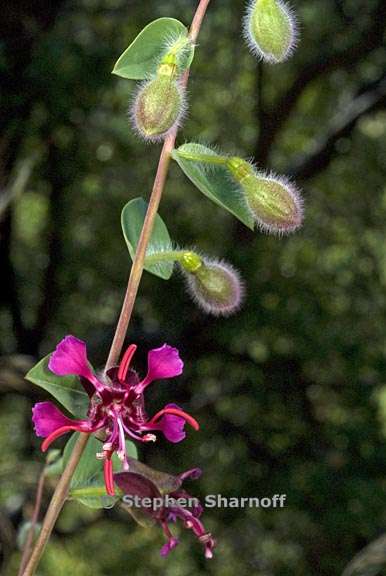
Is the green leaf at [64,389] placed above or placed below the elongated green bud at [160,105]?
below

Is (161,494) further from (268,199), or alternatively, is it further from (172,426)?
(268,199)

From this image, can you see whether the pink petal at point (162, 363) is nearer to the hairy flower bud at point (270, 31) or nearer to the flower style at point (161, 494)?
the flower style at point (161, 494)

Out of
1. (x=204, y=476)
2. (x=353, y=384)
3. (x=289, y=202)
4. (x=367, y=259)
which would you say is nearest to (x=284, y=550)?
(x=204, y=476)

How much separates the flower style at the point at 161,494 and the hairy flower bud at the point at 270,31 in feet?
0.78

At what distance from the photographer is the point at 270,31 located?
56 cm

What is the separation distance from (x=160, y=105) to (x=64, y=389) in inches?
6.7

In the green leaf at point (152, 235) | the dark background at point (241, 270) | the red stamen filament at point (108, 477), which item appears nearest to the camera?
the red stamen filament at point (108, 477)

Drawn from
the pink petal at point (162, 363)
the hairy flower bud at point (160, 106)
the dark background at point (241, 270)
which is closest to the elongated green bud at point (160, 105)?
the hairy flower bud at point (160, 106)

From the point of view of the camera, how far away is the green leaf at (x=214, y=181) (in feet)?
1.81

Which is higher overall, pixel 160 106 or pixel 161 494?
pixel 160 106

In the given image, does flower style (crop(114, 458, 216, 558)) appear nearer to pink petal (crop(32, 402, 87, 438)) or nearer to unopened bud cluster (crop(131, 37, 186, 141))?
pink petal (crop(32, 402, 87, 438))

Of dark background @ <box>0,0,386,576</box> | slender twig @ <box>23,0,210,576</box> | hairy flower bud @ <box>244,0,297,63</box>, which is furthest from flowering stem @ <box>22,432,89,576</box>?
dark background @ <box>0,0,386,576</box>

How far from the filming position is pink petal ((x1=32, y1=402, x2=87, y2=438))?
1.61ft

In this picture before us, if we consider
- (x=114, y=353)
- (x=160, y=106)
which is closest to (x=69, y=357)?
(x=114, y=353)
